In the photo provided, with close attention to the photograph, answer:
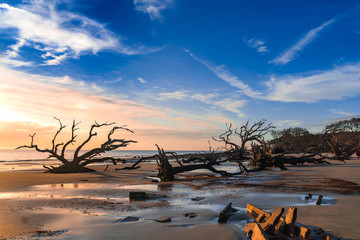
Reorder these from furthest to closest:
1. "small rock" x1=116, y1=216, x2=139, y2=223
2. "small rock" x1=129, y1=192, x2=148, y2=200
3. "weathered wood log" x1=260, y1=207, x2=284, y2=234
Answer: "small rock" x1=129, y1=192, x2=148, y2=200 → "small rock" x1=116, y1=216, x2=139, y2=223 → "weathered wood log" x1=260, y1=207, x2=284, y2=234

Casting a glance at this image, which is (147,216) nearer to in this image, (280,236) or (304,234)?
(280,236)

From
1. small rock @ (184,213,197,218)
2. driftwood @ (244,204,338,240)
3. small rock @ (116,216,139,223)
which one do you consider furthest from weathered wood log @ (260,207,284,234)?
small rock @ (116,216,139,223)

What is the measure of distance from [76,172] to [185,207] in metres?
14.3

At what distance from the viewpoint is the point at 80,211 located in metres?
6.06

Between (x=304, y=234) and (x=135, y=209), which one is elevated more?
(x=304, y=234)

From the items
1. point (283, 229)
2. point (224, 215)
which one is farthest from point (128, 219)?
point (283, 229)

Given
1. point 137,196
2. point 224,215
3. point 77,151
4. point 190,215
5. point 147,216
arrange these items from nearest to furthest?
point 224,215
point 190,215
point 147,216
point 137,196
point 77,151

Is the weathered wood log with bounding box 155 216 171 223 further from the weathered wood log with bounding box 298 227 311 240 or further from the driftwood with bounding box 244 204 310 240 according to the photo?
the weathered wood log with bounding box 298 227 311 240

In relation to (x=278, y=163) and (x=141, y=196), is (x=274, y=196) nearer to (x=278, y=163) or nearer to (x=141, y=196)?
(x=141, y=196)

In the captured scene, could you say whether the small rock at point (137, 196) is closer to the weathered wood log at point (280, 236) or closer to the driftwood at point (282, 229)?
the driftwood at point (282, 229)

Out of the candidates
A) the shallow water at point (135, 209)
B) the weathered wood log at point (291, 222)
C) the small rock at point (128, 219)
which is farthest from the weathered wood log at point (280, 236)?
the small rock at point (128, 219)

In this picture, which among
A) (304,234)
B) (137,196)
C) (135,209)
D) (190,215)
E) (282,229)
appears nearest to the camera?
(304,234)

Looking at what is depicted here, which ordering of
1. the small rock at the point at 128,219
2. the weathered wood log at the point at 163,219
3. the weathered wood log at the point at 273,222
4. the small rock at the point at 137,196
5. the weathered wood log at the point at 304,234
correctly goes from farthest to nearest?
the small rock at the point at 137,196 < the small rock at the point at 128,219 < the weathered wood log at the point at 163,219 < the weathered wood log at the point at 273,222 < the weathered wood log at the point at 304,234

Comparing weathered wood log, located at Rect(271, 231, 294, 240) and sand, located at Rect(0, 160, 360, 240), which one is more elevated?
weathered wood log, located at Rect(271, 231, 294, 240)
